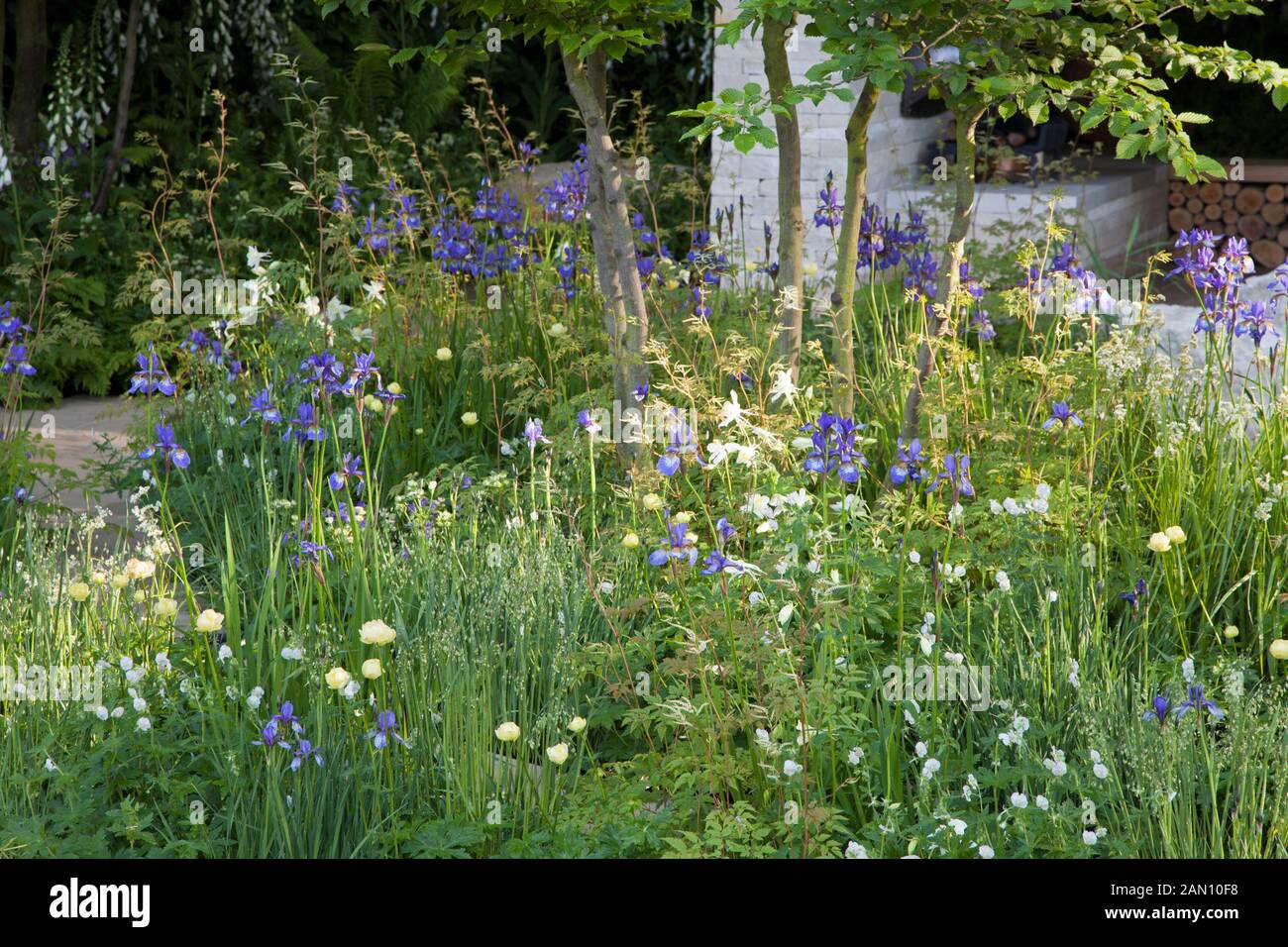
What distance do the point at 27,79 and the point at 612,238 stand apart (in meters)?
4.20

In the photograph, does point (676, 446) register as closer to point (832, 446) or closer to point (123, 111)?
point (832, 446)

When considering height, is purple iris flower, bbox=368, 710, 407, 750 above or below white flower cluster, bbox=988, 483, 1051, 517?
below

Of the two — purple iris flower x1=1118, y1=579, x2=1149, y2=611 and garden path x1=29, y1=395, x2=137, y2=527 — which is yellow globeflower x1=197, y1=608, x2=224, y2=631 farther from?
purple iris flower x1=1118, y1=579, x2=1149, y2=611

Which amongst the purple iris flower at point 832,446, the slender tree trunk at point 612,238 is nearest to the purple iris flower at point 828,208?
the slender tree trunk at point 612,238

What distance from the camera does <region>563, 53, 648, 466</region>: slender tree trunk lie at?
4.03m

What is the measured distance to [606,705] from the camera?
298 centimetres

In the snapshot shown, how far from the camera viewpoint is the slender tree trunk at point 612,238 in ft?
13.2

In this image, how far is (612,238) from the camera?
4.08 m

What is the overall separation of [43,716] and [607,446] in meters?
1.80

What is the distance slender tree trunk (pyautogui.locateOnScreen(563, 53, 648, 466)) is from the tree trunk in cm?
391

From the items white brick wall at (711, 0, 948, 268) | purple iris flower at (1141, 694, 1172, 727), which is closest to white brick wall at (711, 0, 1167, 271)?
white brick wall at (711, 0, 948, 268)

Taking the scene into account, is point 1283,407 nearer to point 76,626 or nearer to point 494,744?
point 494,744

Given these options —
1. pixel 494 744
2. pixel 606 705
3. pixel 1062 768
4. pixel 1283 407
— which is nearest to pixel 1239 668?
pixel 1062 768

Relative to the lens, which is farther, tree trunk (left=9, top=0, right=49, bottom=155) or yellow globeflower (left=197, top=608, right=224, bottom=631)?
tree trunk (left=9, top=0, right=49, bottom=155)
